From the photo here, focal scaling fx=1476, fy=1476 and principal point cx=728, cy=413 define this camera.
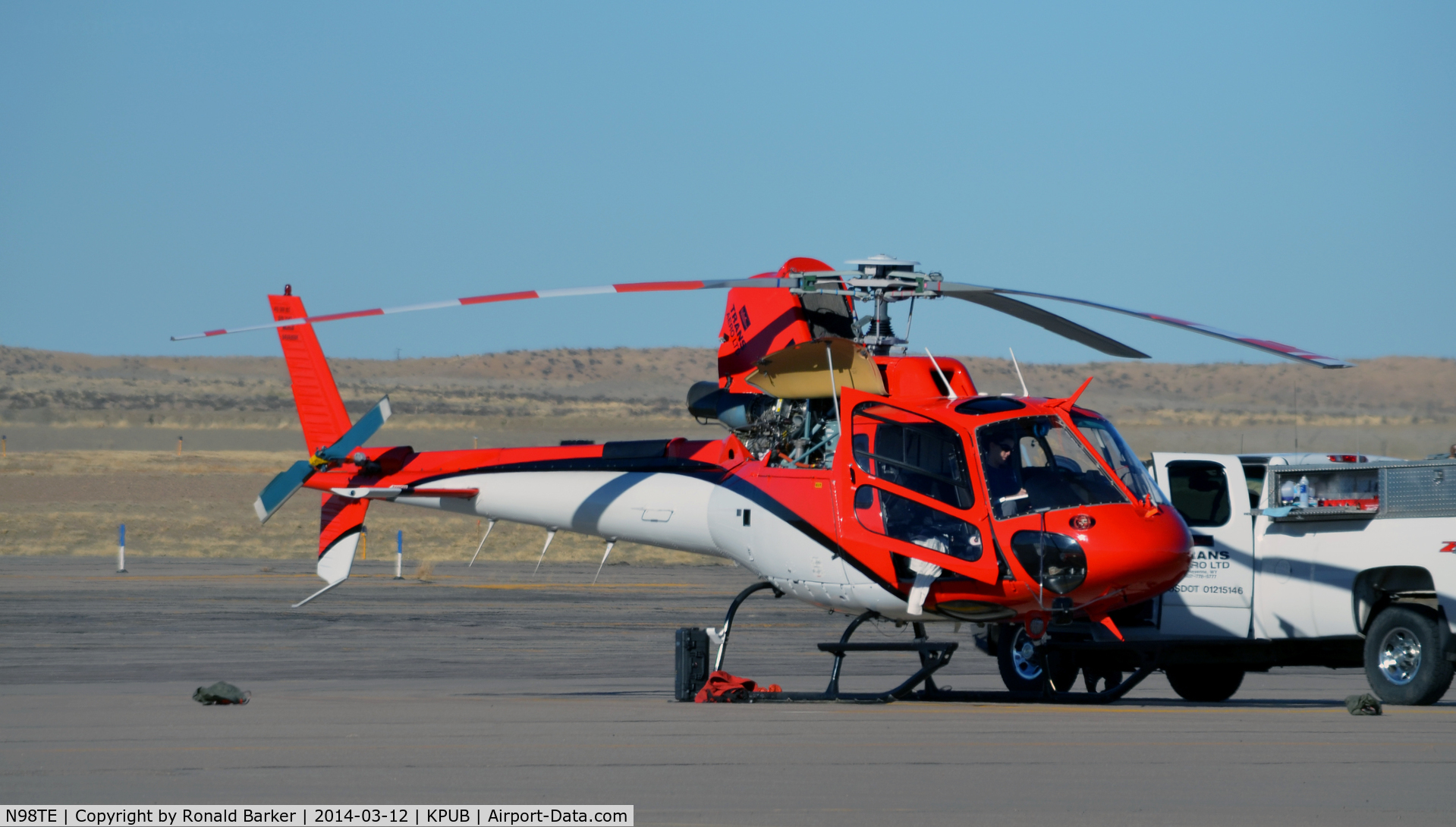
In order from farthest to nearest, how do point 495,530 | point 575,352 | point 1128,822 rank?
point 575,352 < point 495,530 < point 1128,822

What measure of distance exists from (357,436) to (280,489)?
39.0 inches

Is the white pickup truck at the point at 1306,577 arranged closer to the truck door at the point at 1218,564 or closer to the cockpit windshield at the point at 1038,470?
the truck door at the point at 1218,564

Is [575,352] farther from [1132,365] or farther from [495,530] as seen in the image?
[495,530]

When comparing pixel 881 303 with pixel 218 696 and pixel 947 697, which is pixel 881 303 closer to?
pixel 947 697

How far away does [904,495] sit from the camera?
12531mm

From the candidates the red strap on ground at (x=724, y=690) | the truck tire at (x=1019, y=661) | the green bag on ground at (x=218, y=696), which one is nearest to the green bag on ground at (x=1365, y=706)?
the truck tire at (x=1019, y=661)

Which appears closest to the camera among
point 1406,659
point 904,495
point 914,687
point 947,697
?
point 904,495

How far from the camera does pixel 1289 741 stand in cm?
1085

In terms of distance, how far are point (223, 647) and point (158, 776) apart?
430 inches

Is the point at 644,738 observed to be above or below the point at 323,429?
below

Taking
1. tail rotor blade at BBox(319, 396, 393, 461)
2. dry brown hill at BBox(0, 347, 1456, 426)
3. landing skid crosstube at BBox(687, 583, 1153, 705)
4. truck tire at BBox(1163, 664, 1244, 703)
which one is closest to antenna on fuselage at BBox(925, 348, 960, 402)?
landing skid crosstube at BBox(687, 583, 1153, 705)

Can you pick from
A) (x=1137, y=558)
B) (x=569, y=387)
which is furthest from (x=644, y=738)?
(x=569, y=387)

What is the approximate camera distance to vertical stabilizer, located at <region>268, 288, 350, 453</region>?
16625mm

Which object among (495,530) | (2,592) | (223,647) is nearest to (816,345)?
(223,647)
